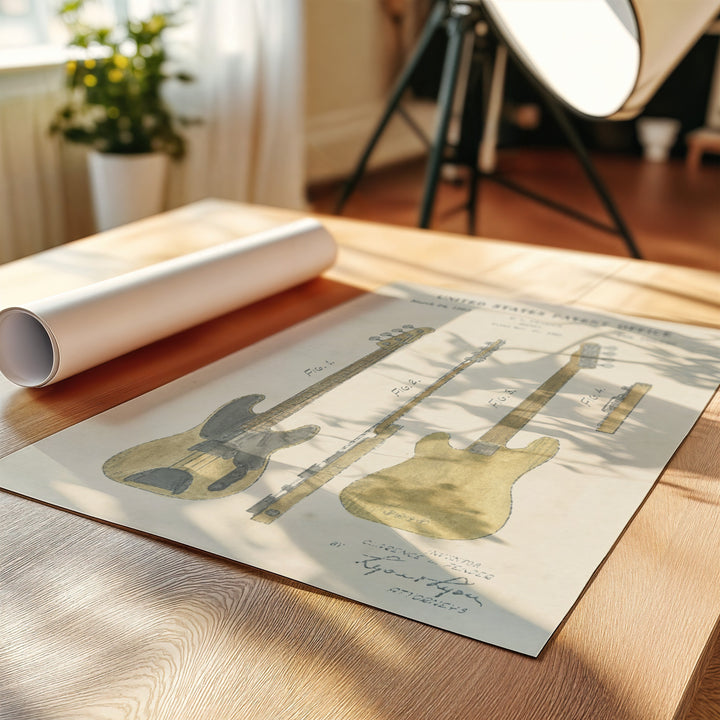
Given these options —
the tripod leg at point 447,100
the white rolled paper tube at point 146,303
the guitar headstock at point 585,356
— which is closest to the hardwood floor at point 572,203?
the tripod leg at point 447,100

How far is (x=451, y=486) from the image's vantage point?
0.67m

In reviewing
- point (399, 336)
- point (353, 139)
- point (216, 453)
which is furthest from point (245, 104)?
point (216, 453)

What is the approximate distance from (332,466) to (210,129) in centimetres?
244

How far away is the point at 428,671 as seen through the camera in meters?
0.50

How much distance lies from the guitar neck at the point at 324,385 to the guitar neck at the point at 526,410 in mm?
161

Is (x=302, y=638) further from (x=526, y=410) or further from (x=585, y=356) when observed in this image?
(x=585, y=356)

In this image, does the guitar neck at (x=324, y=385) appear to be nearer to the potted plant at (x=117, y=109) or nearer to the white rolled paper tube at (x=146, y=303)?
the white rolled paper tube at (x=146, y=303)

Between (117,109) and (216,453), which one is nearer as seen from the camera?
(216,453)

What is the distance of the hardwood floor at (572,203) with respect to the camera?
3170 millimetres

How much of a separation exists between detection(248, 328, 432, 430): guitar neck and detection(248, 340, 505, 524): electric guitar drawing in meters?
0.08

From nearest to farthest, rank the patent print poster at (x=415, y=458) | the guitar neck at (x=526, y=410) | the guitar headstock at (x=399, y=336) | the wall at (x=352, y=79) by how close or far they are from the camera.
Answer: the patent print poster at (x=415, y=458), the guitar neck at (x=526, y=410), the guitar headstock at (x=399, y=336), the wall at (x=352, y=79)

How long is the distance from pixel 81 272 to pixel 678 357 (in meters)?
0.69

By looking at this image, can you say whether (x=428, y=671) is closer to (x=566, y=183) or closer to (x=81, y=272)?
(x=81, y=272)
